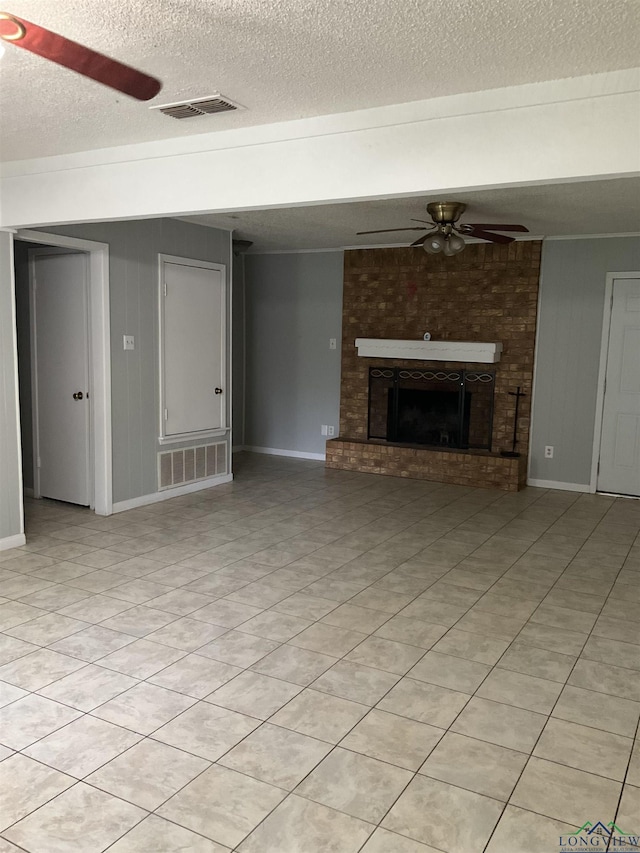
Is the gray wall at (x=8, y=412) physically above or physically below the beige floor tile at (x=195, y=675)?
above

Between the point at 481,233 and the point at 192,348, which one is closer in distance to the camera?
the point at 481,233

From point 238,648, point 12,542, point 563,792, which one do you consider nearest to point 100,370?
point 12,542

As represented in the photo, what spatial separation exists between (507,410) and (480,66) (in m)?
4.52

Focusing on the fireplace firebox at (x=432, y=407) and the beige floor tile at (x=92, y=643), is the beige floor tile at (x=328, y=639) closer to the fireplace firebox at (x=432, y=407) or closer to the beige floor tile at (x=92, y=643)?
the beige floor tile at (x=92, y=643)

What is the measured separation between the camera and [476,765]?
2.27 meters

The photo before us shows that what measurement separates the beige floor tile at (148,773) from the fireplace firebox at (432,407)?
4974 millimetres

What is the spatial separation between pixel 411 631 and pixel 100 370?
121 inches

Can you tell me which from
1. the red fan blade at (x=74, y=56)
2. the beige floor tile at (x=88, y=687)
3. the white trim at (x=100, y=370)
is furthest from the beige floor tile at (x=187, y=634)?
the red fan blade at (x=74, y=56)

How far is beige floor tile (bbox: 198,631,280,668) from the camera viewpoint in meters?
2.97

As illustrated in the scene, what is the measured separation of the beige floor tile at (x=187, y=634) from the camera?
311 cm

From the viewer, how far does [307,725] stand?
249 cm

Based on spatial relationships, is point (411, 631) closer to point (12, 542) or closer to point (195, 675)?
point (195, 675)

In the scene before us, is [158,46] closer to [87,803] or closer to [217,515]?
[87,803]

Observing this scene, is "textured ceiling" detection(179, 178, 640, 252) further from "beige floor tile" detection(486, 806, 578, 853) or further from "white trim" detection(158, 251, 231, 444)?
"beige floor tile" detection(486, 806, 578, 853)
